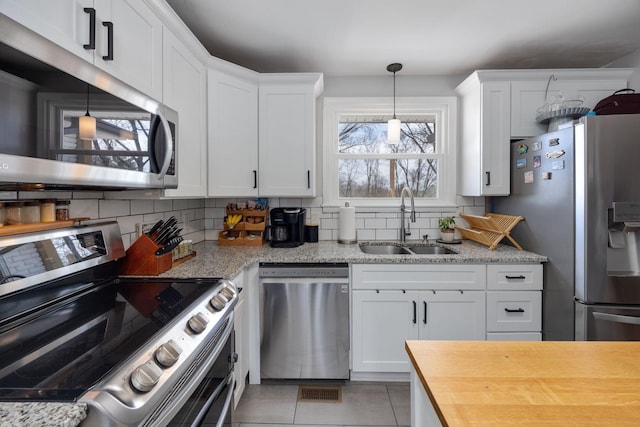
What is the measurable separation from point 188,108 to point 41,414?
1.70 m

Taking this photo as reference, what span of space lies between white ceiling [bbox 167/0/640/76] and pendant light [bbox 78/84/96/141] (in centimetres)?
125

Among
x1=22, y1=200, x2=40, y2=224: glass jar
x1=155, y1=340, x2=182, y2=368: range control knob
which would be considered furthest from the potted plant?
x1=22, y1=200, x2=40, y2=224: glass jar

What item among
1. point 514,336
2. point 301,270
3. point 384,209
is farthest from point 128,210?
point 514,336

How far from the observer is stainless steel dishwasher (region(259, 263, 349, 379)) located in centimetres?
204

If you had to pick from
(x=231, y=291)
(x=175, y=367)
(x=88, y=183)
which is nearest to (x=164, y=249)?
(x=231, y=291)

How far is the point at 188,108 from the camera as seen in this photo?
1.89 metres

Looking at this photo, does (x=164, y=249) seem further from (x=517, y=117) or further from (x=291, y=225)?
(x=517, y=117)

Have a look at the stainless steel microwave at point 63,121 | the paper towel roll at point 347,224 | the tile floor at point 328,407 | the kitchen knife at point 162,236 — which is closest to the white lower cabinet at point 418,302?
the tile floor at point 328,407

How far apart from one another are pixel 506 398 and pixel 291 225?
190 centimetres

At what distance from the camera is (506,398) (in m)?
0.67

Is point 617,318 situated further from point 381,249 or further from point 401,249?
point 381,249

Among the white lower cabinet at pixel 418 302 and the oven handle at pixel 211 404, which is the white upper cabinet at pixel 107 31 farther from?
the white lower cabinet at pixel 418 302

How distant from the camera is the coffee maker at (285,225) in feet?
7.81

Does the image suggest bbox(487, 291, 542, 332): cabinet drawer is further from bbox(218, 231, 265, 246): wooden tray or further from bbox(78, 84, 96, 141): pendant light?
bbox(78, 84, 96, 141): pendant light
